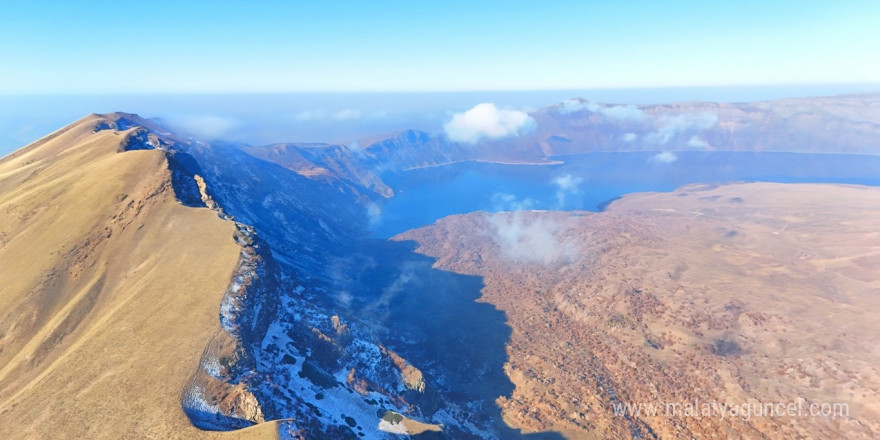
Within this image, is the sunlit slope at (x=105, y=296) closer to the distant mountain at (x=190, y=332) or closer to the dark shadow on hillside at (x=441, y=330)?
the distant mountain at (x=190, y=332)

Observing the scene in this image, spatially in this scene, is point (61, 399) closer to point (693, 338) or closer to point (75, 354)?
point (75, 354)

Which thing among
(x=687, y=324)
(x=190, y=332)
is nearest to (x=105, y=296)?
(x=190, y=332)

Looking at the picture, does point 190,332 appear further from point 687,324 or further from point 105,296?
point 687,324

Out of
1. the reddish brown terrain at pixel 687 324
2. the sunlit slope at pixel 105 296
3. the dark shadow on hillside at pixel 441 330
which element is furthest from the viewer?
the dark shadow on hillside at pixel 441 330

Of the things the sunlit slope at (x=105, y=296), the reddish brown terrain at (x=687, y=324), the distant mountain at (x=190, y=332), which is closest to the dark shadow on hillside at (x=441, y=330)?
the distant mountain at (x=190, y=332)

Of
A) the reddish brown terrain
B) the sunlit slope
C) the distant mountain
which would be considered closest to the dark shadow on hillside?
the distant mountain

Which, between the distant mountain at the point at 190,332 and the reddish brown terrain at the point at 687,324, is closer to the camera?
the distant mountain at the point at 190,332

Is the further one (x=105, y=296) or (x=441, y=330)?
(x=441, y=330)

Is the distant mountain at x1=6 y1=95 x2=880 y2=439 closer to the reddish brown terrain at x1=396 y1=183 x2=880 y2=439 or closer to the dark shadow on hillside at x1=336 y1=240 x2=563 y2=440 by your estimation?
the dark shadow on hillside at x1=336 y1=240 x2=563 y2=440
